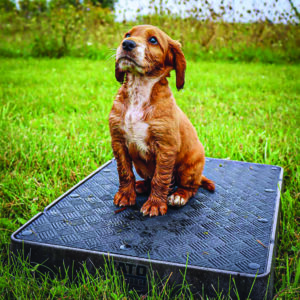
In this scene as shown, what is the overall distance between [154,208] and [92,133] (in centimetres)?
216

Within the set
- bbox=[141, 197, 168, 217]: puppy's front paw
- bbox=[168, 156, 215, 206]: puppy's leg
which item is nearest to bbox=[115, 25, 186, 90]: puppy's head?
bbox=[168, 156, 215, 206]: puppy's leg

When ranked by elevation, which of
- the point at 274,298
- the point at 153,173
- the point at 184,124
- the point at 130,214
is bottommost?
the point at 274,298

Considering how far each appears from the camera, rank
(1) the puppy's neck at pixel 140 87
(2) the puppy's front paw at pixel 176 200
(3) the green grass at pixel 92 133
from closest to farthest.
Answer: (1) the puppy's neck at pixel 140 87, (3) the green grass at pixel 92 133, (2) the puppy's front paw at pixel 176 200

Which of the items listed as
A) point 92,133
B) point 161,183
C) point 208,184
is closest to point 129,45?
point 161,183

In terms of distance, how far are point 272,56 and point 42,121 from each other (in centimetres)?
671

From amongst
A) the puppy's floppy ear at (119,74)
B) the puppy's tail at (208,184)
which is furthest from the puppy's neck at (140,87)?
the puppy's tail at (208,184)

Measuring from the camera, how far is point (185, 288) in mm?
1673

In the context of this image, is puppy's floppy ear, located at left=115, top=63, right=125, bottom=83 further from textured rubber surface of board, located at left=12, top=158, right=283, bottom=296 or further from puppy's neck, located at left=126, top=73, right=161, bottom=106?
textured rubber surface of board, located at left=12, top=158, right=283, bottom=296

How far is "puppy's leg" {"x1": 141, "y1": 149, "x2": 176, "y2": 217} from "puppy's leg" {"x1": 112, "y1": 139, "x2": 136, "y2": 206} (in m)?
0.16

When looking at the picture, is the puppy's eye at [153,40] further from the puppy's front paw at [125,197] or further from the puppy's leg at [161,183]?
the puppy's front paw at [125,197]

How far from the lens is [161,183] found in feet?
7.07

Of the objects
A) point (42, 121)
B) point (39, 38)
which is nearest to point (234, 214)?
point (42, 121)

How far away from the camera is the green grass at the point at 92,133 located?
2178 mm

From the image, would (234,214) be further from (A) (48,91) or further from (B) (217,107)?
(A) (48,91)
